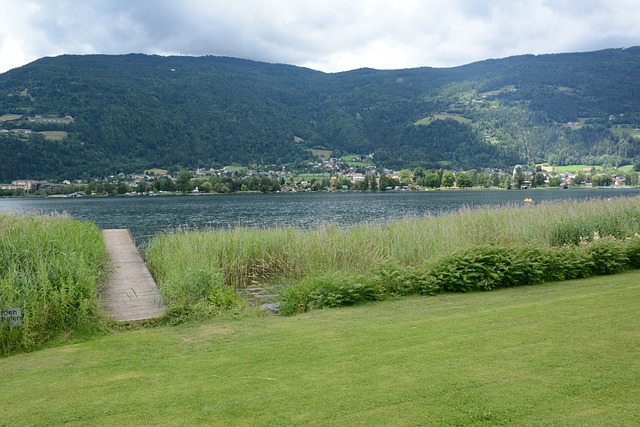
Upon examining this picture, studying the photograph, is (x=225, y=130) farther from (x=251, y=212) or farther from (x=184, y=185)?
(x=251, y=212)

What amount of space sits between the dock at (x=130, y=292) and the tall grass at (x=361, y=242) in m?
0.57

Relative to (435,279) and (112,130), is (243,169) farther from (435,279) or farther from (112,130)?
(435,279)

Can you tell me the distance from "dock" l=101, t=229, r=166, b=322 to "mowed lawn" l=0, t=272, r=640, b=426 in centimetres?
103

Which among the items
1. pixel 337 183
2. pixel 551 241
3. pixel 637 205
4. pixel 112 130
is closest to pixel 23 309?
pixel 551 241

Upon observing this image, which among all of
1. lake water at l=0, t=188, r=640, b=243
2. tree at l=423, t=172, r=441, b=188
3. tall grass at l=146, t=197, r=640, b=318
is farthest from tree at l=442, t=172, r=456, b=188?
tall grass at l=146, t=197, r=640, b=318

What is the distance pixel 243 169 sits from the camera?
141875 millimetres

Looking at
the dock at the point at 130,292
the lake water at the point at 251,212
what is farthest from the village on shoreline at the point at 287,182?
the dock at the point at 130,292

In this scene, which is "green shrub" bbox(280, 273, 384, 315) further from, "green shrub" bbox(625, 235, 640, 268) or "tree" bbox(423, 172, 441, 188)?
"tree" bbox(423, 172, 441, 188)

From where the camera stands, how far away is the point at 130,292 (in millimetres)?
9750

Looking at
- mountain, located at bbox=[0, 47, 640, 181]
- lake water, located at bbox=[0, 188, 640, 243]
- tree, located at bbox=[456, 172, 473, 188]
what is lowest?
lake water, located at bbox=[0, 188, 640, 243]

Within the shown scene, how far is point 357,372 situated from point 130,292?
21.5ft

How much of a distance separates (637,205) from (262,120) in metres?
171

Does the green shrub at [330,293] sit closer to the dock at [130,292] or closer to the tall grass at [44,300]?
the dock at [130,292]

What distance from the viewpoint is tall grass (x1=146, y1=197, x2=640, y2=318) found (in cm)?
1205
